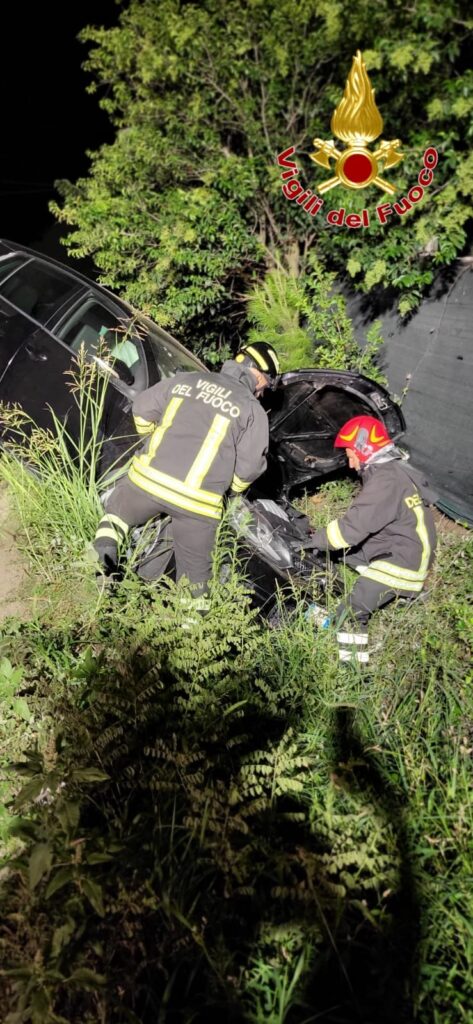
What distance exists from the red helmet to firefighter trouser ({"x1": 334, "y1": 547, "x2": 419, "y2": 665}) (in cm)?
65

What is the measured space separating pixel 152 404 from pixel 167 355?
116 cm

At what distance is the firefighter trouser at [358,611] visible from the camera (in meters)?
2.45

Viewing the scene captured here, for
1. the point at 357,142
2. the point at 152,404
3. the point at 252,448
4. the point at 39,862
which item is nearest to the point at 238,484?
the point at 252,448

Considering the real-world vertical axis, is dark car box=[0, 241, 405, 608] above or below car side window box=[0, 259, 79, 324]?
below

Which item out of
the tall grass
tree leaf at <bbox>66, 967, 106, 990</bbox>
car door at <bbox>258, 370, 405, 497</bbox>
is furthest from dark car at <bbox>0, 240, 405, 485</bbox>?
tree leaf at <bbox>66, 967, 106, 990</bbox>

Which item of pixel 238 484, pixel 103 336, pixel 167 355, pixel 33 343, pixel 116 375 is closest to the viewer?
pixel 238 484

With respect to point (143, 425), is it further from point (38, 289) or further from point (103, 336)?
point (38, 289)

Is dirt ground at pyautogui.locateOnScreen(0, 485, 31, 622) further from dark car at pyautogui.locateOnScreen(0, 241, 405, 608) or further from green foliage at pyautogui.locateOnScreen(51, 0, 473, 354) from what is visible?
green foliage at pyautogui.locateOnScreen(51, 0, 473, 354)

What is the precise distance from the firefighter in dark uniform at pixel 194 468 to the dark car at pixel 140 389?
230 mm

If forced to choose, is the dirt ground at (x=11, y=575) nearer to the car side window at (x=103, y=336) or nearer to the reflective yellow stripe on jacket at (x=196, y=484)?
the reflective yellow stripe on jacket at (x=196, y=484)

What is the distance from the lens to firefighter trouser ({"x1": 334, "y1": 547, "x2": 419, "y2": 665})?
2445 millimetres

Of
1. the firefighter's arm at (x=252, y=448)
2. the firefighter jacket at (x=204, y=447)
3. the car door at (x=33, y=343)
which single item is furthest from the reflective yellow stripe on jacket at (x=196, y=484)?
the car door at (x=33, y=343)

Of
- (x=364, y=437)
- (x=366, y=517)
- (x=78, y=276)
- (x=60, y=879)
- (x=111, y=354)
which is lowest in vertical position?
(x=60, y=879)

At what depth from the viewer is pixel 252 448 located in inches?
107
